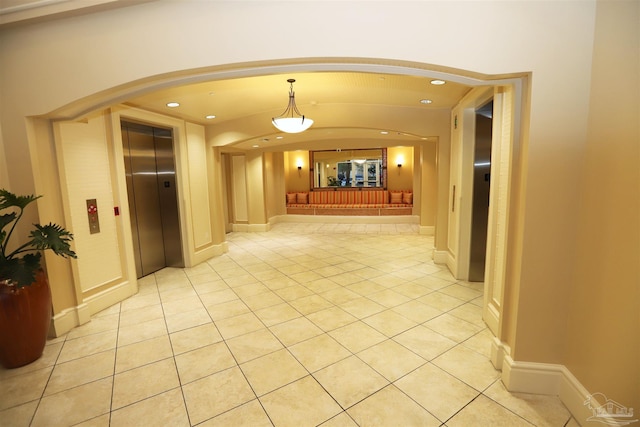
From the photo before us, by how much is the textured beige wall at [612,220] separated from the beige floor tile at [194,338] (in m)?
3.16

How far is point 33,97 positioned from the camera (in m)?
2.81

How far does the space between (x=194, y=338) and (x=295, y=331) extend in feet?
3.58

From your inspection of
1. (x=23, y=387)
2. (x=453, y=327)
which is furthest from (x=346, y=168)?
(x=23, y=387)

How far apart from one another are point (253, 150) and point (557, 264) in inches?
320

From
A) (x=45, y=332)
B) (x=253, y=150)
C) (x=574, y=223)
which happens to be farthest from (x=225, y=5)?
(x=253, y=150)

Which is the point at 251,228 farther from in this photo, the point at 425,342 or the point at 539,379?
the point at 539,379

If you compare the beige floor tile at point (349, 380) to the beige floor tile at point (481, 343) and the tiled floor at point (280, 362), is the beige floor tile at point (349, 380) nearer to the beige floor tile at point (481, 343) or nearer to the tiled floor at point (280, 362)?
the tiled floor at point (280, 362)

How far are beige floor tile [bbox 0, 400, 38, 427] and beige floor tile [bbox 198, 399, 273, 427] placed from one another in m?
1.30

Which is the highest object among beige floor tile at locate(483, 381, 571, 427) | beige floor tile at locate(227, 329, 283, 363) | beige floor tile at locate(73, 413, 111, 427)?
beige floor tile at locate(227, 329, 283, 363)

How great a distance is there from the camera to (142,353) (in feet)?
9.44

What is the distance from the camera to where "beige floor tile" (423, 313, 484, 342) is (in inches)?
120

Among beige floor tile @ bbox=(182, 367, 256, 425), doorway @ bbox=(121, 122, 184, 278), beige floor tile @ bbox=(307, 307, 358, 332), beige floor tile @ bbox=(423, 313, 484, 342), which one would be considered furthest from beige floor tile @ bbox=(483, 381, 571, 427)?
doorway @ bbox=(121, 122, 184, 278)

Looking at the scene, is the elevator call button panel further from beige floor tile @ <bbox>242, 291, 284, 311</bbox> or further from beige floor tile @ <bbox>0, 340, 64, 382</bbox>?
beige floor tile @ <bbox>242, 291, 284, 311</bbox>

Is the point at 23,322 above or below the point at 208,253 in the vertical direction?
above
